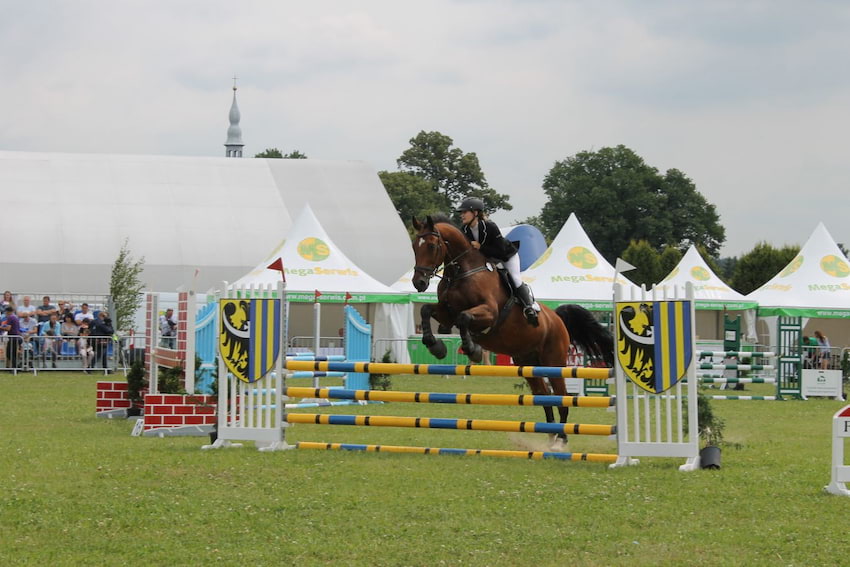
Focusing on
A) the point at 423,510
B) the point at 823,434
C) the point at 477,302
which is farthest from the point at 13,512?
the point at 823,434

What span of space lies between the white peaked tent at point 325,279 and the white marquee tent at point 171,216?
43.7 feet

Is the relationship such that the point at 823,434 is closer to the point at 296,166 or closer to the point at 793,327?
the point at 793,327

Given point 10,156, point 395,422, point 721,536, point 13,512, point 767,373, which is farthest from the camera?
point 10,156

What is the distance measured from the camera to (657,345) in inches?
335

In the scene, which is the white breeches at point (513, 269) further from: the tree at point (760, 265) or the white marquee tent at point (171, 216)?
the tree at point (760, 265)

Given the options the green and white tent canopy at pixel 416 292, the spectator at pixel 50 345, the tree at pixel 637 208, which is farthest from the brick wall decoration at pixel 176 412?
the tree at pixel 637 208

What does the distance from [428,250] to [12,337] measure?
15.9 metres

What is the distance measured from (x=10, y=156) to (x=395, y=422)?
127ft

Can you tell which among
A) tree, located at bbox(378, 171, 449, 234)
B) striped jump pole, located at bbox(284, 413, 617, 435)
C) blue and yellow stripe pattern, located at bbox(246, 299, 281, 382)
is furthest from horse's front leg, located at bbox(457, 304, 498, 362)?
tree, located at bbox(378, 171, 449, 234)

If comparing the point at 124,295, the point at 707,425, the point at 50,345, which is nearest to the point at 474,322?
the point at 707,425

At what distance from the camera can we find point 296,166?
47.7 m

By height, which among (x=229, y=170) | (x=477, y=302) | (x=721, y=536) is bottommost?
(x=721, y=536)

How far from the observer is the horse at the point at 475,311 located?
9.48 meters

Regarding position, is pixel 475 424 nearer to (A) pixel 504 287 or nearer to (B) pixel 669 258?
(A) pixel 504 287
